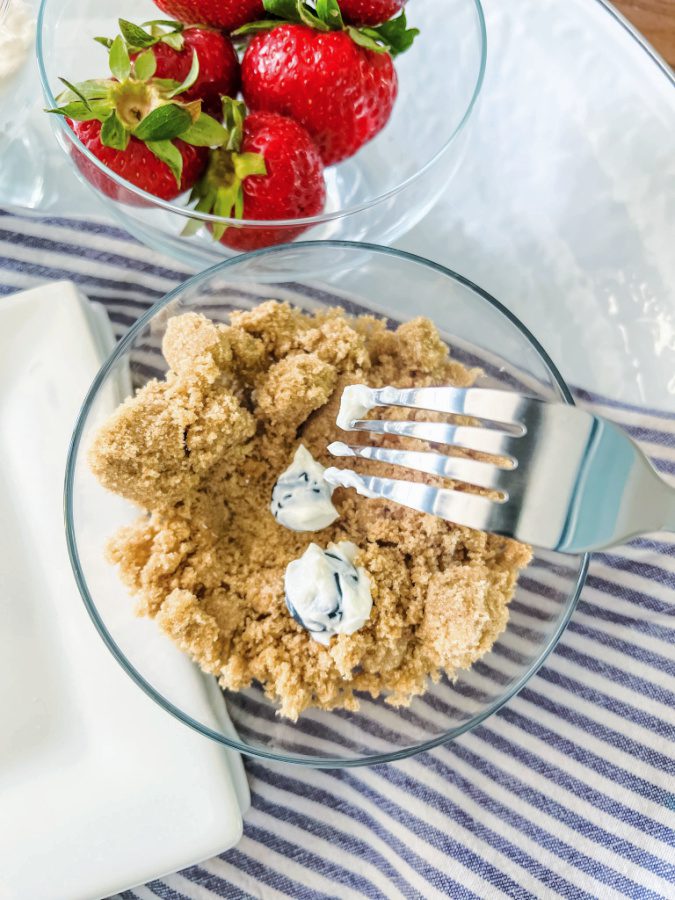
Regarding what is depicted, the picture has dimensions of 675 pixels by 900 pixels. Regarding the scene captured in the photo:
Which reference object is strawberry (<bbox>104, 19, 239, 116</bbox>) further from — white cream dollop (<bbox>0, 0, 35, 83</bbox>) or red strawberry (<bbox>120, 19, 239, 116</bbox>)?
white cream dollop (<bbox>0, 0, 35, 83</bbox>)

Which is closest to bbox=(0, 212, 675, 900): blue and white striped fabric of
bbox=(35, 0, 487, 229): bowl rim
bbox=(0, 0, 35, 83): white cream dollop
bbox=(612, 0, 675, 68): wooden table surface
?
bbox=(35, 0, 487, 229): bowl rim

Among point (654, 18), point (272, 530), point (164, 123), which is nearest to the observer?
point (164, 123)

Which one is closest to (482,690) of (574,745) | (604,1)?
(574,745)

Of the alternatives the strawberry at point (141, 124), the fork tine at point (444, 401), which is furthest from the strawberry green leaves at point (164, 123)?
the fork tine at point (444, 401)

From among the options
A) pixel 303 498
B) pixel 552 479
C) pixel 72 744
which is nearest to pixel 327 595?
pixel 303 498

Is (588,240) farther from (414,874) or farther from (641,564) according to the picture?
(414,874)

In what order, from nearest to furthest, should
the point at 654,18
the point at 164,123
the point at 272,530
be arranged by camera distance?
1. the point at 164,123
2. the point at 272,530
3. the point at 654,18

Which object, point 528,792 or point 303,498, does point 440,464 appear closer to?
point 303,498
